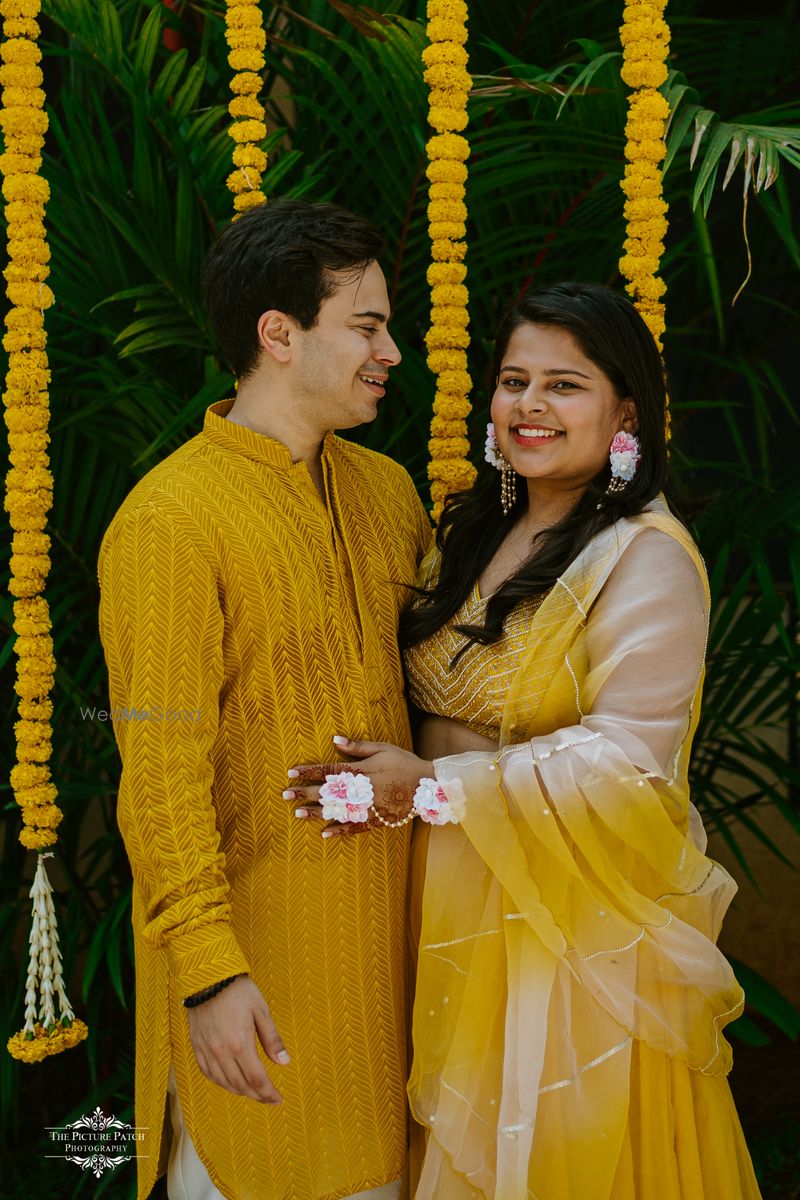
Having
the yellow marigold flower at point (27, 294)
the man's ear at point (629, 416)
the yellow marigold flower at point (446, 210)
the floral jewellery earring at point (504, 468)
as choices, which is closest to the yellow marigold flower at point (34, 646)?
the yellow marigold flower at point (27, 294)

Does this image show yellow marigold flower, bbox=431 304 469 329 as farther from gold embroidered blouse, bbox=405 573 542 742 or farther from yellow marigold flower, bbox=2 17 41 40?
yellow marigold flower, bbox=2 17 41 40

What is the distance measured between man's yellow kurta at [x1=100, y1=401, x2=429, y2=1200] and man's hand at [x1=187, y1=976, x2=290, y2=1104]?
4cm

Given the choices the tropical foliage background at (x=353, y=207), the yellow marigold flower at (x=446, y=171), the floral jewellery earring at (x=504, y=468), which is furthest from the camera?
the tropical foliage background at (x=353, y=207)

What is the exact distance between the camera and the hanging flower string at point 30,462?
6.86 ft

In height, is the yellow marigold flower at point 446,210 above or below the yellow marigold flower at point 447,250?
above

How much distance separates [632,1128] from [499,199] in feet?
5.28

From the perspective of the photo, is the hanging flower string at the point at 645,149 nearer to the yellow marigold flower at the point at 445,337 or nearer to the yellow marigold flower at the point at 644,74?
the yellow marigold flower at the point at 644,74

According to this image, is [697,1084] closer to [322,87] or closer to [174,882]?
[174,882]

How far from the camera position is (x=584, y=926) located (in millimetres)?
1838

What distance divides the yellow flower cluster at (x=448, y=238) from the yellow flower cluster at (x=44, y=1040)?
3.45 ft

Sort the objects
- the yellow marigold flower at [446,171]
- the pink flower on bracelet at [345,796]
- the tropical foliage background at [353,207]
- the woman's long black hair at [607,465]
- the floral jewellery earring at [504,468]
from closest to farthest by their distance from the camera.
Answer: the pink flower on bracelet at [345,796] → the woman's long black hair at [607,465] → the floral jewellery earring at [504,468] → the yellow marigold flower at [446,171] → the tropical foliage background at [353,207]

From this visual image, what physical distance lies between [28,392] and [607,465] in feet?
3.08

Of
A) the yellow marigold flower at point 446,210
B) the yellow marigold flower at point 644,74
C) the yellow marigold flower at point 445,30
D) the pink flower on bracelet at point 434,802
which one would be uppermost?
the yellow marigold flower at point 445,30

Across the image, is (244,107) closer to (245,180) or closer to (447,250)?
(245,180)
